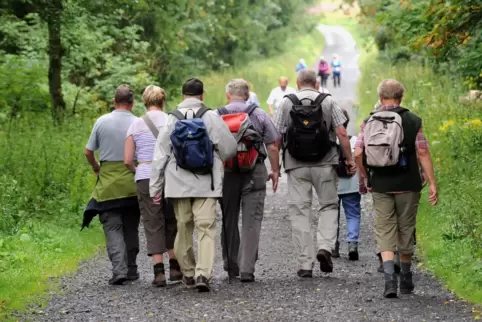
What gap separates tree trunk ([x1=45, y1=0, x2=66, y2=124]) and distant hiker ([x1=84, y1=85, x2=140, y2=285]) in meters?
6.75

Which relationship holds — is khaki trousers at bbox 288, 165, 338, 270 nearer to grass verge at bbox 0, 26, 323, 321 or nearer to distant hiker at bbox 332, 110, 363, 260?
distant hiker at bbox 332, 110, 363, 260

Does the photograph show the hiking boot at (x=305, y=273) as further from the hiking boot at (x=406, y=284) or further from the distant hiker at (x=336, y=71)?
the distant hiker at (x=336, y=71)

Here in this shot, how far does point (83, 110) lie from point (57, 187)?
7.31 meters

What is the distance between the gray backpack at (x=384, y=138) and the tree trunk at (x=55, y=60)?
28.9 feet

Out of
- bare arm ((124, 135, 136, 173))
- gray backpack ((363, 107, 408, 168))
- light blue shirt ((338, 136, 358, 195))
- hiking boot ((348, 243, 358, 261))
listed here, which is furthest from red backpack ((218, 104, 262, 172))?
hiking boot ((348, 243, 358, 261))

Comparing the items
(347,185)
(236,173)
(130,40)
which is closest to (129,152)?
(236,173)

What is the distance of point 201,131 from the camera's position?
8.91 metres

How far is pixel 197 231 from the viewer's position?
914 centimetres

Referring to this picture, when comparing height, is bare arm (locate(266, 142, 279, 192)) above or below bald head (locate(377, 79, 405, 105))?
below

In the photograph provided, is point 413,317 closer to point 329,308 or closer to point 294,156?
point 329,308

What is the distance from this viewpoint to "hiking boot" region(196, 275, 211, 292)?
29.3 ft

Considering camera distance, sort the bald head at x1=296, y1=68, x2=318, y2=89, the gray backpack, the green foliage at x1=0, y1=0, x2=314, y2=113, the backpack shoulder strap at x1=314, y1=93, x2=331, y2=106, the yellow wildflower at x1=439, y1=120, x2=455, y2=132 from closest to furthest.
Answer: the gray backpack < the backpack shoulder strap at x1=314, y1=93, x2=331, y2=106 < the bald head at x1=296, y1=68, x2=318, y2=89 < the yellow wildflower at x1=439, y1=120, x2=455, y2=132 < the green foliage at x1=0, y1=0, x2=314, y2=113

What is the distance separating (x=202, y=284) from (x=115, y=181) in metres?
1.54

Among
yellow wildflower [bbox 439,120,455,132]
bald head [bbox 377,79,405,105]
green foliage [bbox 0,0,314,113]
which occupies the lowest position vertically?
bald head [bbox 377,79,405,105]
